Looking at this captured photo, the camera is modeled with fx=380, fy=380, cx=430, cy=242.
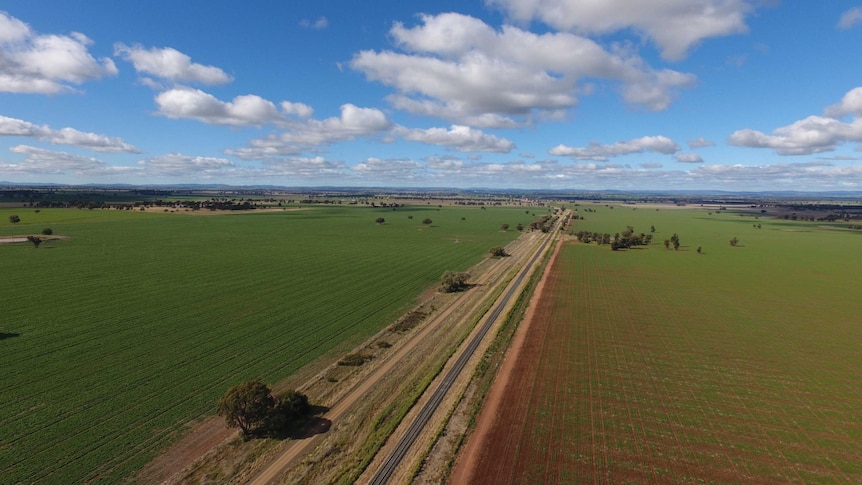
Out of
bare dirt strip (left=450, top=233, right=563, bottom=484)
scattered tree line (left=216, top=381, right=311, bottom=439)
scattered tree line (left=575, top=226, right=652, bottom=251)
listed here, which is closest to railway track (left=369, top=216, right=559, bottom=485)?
bare dirt strip (left=450, top=233, right=563, bottom=484)

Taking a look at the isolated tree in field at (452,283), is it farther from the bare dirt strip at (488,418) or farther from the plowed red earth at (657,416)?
the plowed red earth at (657,416)

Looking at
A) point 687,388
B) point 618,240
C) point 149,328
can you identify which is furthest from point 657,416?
point 618,240

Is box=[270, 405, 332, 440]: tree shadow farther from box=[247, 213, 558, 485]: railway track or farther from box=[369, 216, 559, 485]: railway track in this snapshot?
box=[369, 216, 559, 485]: railway track

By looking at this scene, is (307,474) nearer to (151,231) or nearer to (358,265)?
(358,265)

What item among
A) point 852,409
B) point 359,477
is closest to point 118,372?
point 359,477

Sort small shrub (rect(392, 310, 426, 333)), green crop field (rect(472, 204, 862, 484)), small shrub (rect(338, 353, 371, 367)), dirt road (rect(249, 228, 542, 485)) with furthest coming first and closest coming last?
small shrub (rect(392, 310, 426, 333)), small shrub (rect(338, 353, 371, 367)), dirt road (rect(249, 228, 542, 485)), green crop field (rect(472, 204, 862, 484))

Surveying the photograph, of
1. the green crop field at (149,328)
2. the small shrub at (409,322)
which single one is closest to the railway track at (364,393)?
the small shrub at (409,322)
